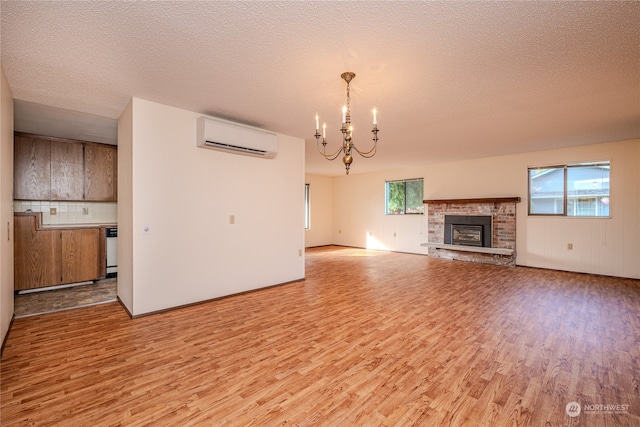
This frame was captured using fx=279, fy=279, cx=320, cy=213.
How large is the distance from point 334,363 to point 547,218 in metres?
5.75

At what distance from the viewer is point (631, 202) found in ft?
15.7

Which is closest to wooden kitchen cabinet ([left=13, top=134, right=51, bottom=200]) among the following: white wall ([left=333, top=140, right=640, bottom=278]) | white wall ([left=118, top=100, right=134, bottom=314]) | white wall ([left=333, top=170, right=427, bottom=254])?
white wall ([left=118, top=100, right=134, bottom=314])

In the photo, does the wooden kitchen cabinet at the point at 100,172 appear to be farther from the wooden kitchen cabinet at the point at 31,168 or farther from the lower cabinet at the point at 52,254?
the lower cabinet at the point at 52,254

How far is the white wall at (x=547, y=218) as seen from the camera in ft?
15.8

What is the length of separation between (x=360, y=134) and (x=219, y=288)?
314cm

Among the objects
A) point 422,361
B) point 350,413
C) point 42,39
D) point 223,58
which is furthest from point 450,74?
point 42,39

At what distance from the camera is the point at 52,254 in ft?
13.7

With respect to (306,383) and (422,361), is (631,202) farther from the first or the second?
(306,383)

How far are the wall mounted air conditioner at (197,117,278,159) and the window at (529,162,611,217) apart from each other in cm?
544

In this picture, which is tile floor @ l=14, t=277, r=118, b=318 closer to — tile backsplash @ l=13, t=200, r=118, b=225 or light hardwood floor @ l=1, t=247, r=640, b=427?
light hardwood floor @ l=1, t=247, r=640, b=427
